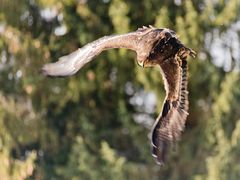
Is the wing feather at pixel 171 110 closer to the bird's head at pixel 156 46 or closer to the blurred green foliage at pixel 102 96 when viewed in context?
the bird's head at pixel 156 46

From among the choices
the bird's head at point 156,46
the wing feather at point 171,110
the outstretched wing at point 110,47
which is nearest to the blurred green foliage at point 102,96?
the outstretched wing at point 110,47

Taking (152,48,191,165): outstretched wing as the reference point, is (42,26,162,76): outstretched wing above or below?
above

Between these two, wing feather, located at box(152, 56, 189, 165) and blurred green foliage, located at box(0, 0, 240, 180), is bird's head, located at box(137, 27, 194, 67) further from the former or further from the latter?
blurred green foliage, located at box(0, 0, 240, 180)

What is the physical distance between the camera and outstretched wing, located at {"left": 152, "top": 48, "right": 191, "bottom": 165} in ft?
7.86

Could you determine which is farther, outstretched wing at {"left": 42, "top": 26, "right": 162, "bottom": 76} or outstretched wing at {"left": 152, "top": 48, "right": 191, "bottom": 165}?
outstretched wing at {"left": 152, "top": 48, "right": 191, "bottom": 165}

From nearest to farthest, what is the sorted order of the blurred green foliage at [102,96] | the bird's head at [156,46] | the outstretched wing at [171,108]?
the bird's head at [156,46], the outstretched wing at [171,108], the blurred green foliage at [102,96]

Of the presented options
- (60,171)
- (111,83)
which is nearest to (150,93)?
(111,83)

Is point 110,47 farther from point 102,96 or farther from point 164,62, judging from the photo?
point 102,96

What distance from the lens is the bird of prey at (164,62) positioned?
2283 millimetres

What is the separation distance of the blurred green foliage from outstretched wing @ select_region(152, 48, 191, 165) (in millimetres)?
4508

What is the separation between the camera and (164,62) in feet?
7.75

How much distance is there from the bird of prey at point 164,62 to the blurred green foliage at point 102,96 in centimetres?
451

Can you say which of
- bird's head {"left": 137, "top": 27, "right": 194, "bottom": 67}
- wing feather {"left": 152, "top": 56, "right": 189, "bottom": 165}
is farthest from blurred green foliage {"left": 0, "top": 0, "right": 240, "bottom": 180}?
bird's head {"left": 137, "top": 27, "right": 194, "bottom": 67}

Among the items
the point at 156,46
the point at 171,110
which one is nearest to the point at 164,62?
the point at 156,46
